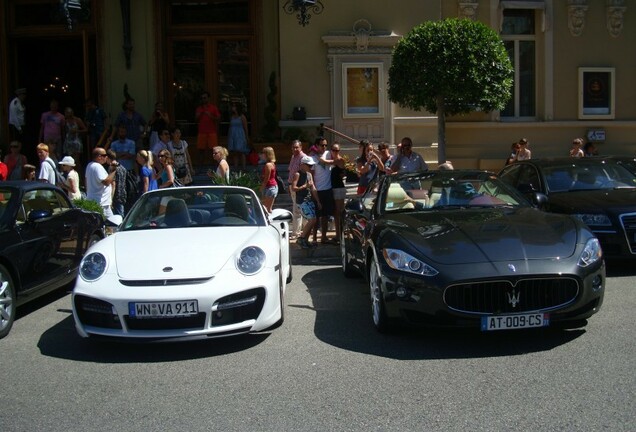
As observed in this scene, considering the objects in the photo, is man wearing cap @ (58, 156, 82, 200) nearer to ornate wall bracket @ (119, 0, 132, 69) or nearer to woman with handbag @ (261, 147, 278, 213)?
woman with handbag @ (261, 147, 278, 213)

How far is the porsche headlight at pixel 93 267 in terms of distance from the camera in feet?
19.8

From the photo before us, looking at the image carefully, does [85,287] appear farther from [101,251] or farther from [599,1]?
[599,1]

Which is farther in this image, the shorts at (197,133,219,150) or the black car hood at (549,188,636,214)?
the shorts at (197,133,219,150)

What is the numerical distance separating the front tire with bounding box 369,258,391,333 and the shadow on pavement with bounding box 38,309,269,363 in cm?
100

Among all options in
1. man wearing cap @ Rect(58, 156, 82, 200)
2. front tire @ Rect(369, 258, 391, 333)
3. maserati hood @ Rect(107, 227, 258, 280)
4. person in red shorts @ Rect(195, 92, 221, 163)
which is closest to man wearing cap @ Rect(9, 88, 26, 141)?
person in red shorts @ Rect(195, 92, 221, 163)

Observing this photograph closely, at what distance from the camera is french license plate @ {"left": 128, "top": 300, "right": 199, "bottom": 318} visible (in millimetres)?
5629

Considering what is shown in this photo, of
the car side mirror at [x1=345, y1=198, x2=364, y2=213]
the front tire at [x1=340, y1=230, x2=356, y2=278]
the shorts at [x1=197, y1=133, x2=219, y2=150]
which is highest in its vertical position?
the shorts at [x1=197, y1=133, x2=219, y2=150]

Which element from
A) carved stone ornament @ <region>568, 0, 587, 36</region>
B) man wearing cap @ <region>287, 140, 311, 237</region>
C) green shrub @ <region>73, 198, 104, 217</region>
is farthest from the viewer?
carved stone ornament @ <region>568, 0, 587, 36</region>

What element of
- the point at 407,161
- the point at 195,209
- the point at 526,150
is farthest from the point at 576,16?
the point at 195,209

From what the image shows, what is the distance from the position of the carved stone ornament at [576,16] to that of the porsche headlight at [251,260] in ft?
46.9

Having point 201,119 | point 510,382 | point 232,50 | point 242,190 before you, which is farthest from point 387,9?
point 510,382

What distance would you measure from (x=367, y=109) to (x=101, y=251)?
1124 centimetres

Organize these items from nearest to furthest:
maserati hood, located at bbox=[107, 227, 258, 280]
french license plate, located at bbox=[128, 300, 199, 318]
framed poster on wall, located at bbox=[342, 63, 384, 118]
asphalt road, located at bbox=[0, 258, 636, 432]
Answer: asphalt road, located at bbox=[0, 258, 636, 432] → french license plate, located at bbox=[128, 300, 199, 318] → maserati hood, located at bbox=[107, 227, 258, 280] → framed poster on wall, located at bbox=[342, 63, 384, 118]

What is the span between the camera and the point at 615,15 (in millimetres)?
17734
